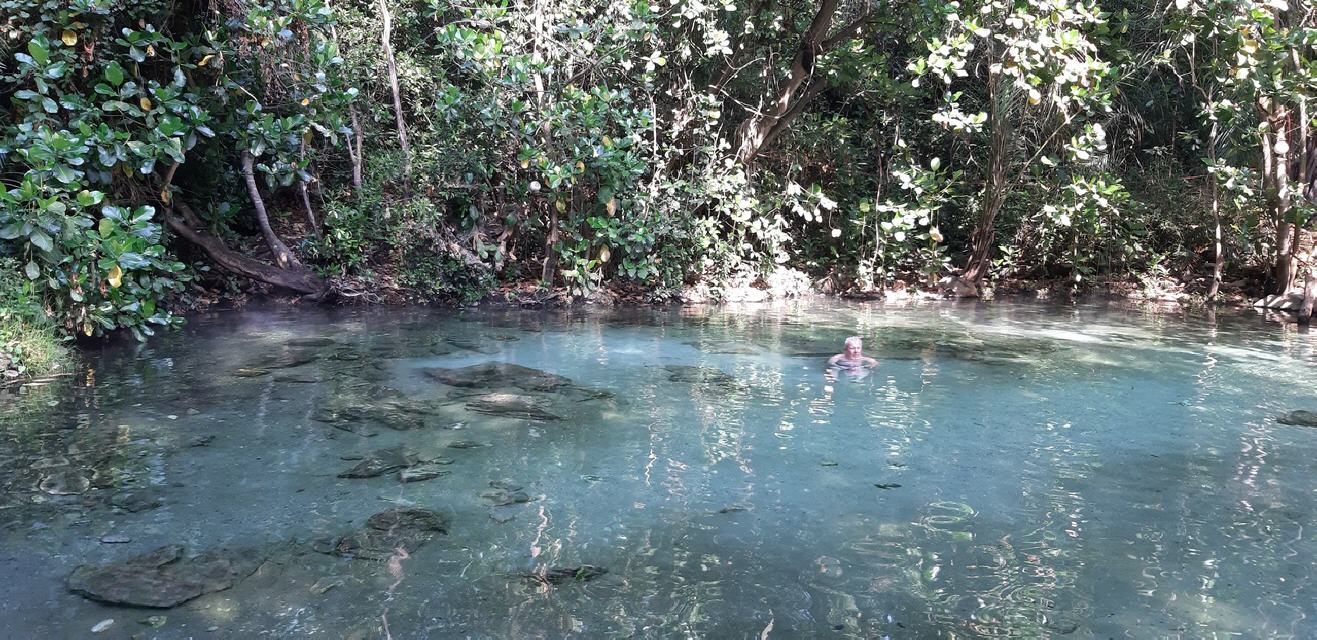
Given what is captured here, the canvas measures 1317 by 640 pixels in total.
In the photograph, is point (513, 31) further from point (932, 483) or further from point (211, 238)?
point (932, 483)

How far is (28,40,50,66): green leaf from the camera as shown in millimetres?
6562

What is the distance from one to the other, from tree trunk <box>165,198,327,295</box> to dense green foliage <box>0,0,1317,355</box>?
4cm

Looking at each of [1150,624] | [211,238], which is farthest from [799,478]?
[211,238]

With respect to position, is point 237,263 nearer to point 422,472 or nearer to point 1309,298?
point 422,472

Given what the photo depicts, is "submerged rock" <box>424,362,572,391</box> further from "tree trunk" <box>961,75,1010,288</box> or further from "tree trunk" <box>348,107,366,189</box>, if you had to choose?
"tree trunk" <box>961,75,1010,288</box>

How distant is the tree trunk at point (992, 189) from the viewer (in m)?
10.9

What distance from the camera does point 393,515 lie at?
11.3ft

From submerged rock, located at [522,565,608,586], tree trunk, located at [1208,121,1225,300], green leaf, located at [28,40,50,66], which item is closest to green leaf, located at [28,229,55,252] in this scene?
green leaf, located at [28,40,50,66]

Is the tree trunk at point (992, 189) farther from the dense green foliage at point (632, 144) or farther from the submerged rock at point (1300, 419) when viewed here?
the submerged rock at point (1300, 419)

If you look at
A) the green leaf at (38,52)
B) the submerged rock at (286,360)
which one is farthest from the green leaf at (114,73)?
the submerged rock at (286,360)

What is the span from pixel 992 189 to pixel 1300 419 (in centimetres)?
703

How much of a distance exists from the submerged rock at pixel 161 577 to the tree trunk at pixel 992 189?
10.2 meters

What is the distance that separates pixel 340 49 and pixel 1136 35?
1007 centimetres

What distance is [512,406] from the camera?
518 cm
